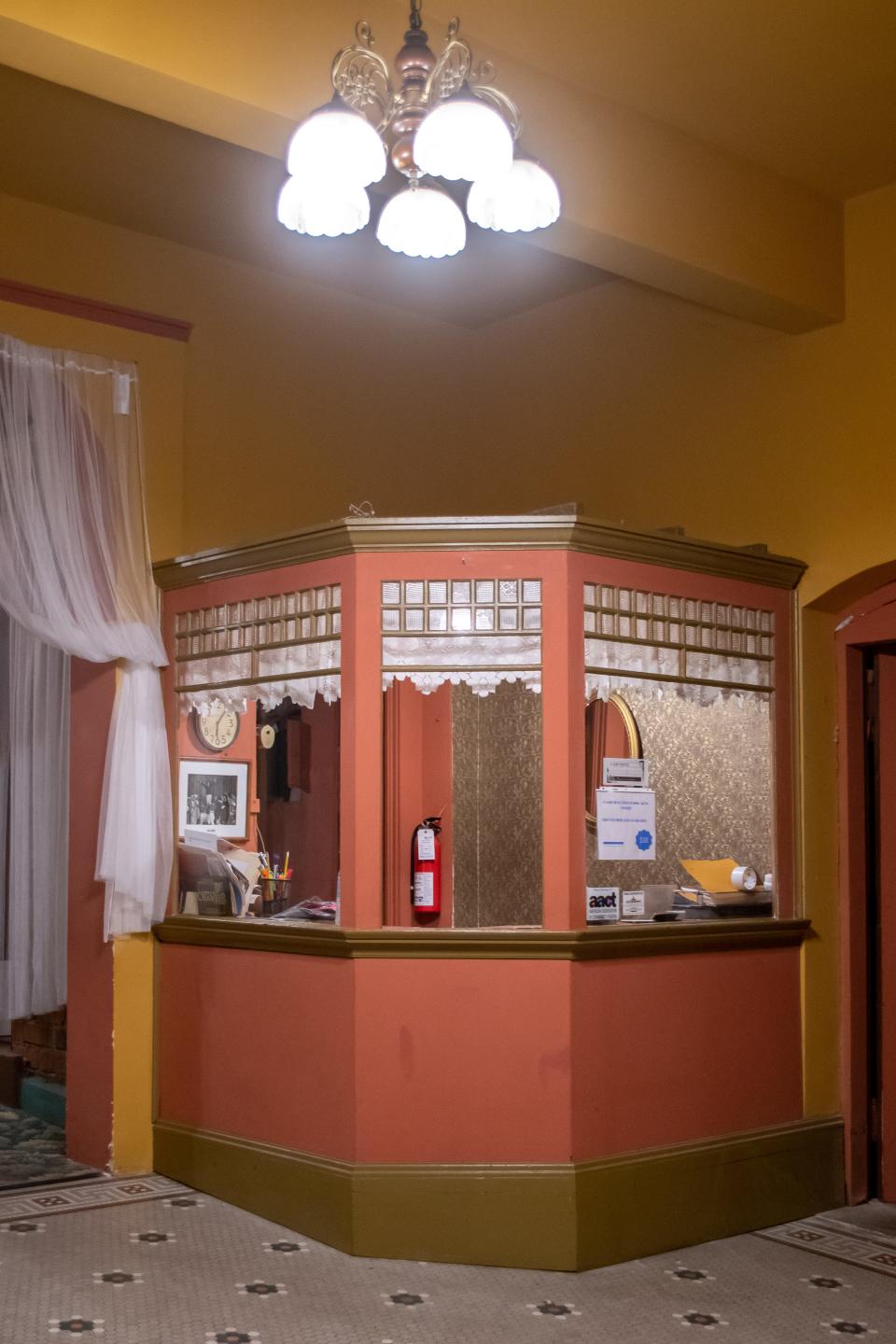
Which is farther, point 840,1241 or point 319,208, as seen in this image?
point 840,1241

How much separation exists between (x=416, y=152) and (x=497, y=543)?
1.78m

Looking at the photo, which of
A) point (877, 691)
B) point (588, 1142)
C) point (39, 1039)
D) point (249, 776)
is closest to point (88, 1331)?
point (588, 1142)

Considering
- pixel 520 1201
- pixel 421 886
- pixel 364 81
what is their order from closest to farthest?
pixel 364 81
pixel 520 1201
pixel 421 886

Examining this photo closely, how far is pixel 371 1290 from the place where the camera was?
436cm

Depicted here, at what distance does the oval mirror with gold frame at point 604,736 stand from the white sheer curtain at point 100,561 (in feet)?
5.53

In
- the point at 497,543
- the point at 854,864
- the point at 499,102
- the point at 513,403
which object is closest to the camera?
the point at 499,102

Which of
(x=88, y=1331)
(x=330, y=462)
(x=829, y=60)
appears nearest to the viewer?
(x=88, y=1331)

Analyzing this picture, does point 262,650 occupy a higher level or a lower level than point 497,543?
lower

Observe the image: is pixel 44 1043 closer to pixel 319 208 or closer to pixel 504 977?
pixel 504 977

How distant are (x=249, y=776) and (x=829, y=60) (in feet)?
10.9

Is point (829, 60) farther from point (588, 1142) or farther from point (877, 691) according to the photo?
point (588, 1142)

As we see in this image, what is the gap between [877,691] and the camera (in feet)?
18.8

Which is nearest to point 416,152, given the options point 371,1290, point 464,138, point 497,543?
point 464,138

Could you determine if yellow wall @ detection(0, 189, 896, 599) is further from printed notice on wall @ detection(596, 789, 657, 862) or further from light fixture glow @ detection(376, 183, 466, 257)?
light fixture glow @ detection(376, 183, 466, 257)
